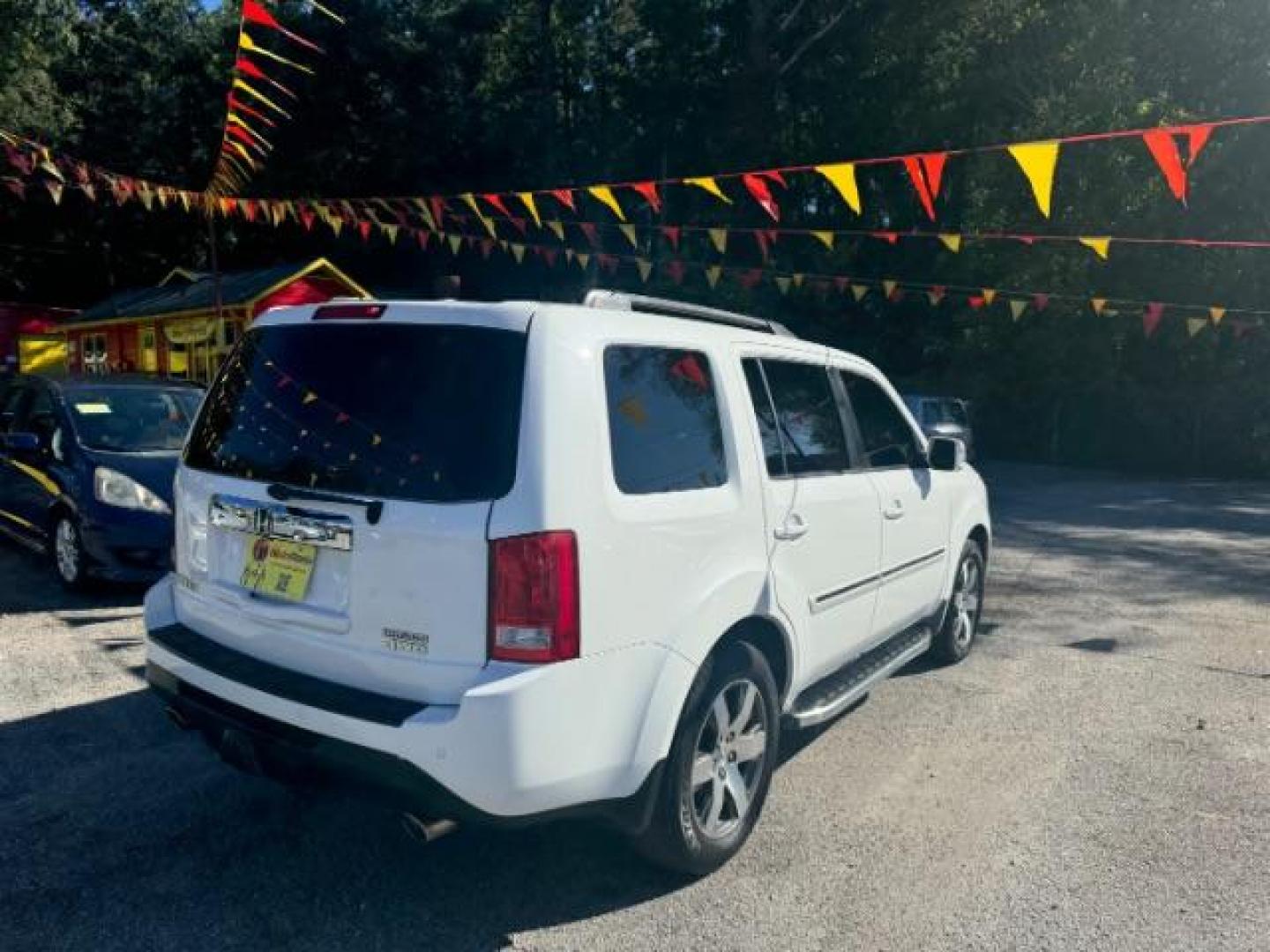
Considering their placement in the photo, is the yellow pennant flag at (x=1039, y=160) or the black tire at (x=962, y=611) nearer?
the black tire at (x=962, y=611)

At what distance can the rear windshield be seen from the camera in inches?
110

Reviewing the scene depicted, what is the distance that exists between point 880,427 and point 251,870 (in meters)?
3.26

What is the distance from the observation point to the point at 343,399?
122 inches

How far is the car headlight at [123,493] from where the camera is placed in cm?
670

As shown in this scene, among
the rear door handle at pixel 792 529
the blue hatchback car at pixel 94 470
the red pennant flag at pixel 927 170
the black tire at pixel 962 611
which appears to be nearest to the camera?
the rear door handle at pixel 792 529

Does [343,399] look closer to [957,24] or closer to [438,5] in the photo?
[957,24]

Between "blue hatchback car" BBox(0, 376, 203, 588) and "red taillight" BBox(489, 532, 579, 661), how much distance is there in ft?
15.8

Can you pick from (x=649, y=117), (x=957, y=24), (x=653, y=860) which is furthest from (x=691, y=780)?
(x=649, y=117)

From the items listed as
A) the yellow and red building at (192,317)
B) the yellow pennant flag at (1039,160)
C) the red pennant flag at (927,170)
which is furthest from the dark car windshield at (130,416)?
the yellow and red building at (192,317)

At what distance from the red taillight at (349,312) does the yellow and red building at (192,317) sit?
15604 mm

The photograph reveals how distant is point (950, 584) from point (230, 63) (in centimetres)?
3231

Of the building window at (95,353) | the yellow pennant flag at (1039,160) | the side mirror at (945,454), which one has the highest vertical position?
the yellow pennant flag at (1039,160)

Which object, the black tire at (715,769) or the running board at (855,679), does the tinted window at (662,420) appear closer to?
the black tire at (715,769)

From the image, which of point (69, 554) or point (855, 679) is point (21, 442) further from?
point (855, 679)
